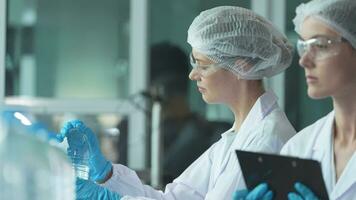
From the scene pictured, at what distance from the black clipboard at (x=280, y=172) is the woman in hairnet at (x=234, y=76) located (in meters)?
0.35

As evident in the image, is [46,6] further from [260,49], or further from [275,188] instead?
[275,188]

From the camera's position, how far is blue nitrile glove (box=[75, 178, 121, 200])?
248cm

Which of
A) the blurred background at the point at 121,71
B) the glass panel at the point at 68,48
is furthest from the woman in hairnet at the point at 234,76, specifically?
the glass panel at the point at 68,48

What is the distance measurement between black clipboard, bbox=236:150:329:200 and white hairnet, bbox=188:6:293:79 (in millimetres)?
524

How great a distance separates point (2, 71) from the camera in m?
4.72

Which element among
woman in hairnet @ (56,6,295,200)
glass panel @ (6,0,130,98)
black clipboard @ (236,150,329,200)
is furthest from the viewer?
glass panel @ (6,0,130,98)

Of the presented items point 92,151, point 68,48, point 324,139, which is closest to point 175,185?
point 92,151

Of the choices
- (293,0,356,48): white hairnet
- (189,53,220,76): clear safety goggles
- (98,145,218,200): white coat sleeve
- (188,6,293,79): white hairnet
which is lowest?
(98,145,218,200): white coat sleeve

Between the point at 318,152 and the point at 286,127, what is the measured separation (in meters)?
0.29

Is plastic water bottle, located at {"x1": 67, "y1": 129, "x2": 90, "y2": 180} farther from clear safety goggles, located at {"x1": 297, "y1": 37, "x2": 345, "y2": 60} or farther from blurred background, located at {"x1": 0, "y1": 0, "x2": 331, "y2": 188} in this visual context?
blurred background, located at {"x1": 0, "y1": 0, "x2": 331, "y2": 188}

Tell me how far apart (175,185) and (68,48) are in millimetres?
2660

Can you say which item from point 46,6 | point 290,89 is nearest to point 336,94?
point 290,89

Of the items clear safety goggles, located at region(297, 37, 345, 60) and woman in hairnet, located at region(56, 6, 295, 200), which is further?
woman in hairnet, located at region(56, 6, 295, 200)

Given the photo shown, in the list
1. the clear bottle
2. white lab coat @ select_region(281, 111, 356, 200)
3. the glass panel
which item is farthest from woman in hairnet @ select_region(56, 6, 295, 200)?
the glass panel
